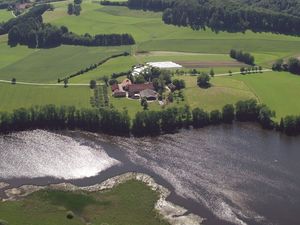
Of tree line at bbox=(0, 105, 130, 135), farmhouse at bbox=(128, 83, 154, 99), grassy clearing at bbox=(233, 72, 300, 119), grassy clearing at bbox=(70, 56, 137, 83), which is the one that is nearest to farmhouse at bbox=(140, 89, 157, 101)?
farmhouse at bbox=(128, 83, 154, 99)

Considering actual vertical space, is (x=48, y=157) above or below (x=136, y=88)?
below

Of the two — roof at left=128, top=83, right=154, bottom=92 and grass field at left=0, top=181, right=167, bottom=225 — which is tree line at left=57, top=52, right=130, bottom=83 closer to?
roof at left=128, top=83, right=154, bottom=92

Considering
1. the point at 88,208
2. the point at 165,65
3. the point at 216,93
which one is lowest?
the point at 88,208

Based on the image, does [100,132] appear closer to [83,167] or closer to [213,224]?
[83,167]

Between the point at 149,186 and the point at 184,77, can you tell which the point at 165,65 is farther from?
the point at 149,186

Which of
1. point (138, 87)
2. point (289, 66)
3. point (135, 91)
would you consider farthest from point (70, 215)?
point (289, 66)

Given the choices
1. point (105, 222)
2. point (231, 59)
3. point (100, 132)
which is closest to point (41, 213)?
point (105, 222)
